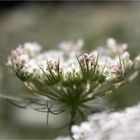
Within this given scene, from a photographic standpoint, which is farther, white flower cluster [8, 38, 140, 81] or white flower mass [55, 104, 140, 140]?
white flower cluster [8, 38, 140, 81]

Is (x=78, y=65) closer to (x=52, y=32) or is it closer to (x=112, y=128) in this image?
(x=112, y=128)

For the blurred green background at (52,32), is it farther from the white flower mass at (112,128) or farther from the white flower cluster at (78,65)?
the white flower mass at (112,128)

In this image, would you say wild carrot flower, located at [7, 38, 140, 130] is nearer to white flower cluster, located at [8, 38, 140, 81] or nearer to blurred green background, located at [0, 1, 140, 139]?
white flower cluster, located at [8, 38, 140, 81]

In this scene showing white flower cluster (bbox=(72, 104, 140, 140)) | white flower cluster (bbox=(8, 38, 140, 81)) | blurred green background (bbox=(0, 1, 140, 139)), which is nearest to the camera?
white flower cluster (bbox=(72, 104, 140, 140))

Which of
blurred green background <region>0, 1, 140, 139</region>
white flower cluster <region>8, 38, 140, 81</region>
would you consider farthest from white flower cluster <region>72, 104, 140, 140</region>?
blurred green background <region>0, 1, 140, 139</region>

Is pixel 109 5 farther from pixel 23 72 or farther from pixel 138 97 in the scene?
pixel 23 72

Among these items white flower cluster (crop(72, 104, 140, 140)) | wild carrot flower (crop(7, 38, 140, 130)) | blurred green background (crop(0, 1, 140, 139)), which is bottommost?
white flower cluster (crop(72, 104, 140, 140))
